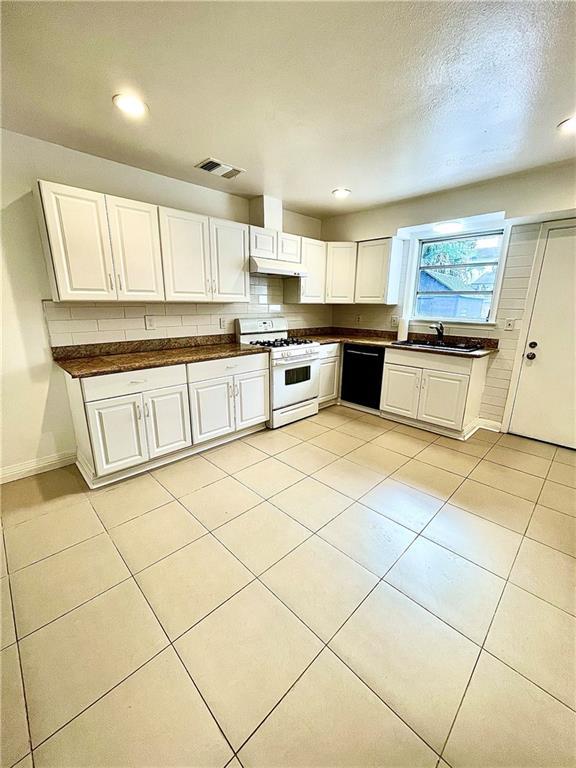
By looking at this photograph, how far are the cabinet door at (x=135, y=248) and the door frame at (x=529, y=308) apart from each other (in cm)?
358

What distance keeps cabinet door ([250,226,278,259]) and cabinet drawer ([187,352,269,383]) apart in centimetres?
115

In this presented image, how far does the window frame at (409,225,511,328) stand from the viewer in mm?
3283

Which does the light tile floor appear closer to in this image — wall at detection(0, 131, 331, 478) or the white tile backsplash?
wall at detection(0, 131, 331, 478)

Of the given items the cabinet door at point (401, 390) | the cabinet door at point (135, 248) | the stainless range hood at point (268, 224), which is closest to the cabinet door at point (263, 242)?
the stainless range hood at point (268, 224)

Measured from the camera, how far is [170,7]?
1.26 m

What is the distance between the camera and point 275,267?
352cm

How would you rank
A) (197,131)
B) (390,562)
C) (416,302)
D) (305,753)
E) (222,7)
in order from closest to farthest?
1. (305,753)
2. (222,7)
3. (390,562)
4. (197,131)
5. (416,302)

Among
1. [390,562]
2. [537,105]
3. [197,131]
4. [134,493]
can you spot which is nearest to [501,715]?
[390,562]

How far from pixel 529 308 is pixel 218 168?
3300mm

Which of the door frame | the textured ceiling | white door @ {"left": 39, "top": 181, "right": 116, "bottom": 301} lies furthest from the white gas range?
the door frame

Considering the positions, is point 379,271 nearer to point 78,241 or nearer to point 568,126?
point 568,126

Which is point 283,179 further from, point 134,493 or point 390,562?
point 390,562

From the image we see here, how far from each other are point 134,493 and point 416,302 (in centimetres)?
384

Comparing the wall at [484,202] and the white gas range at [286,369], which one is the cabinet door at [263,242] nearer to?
the white gas range at [286,369]
